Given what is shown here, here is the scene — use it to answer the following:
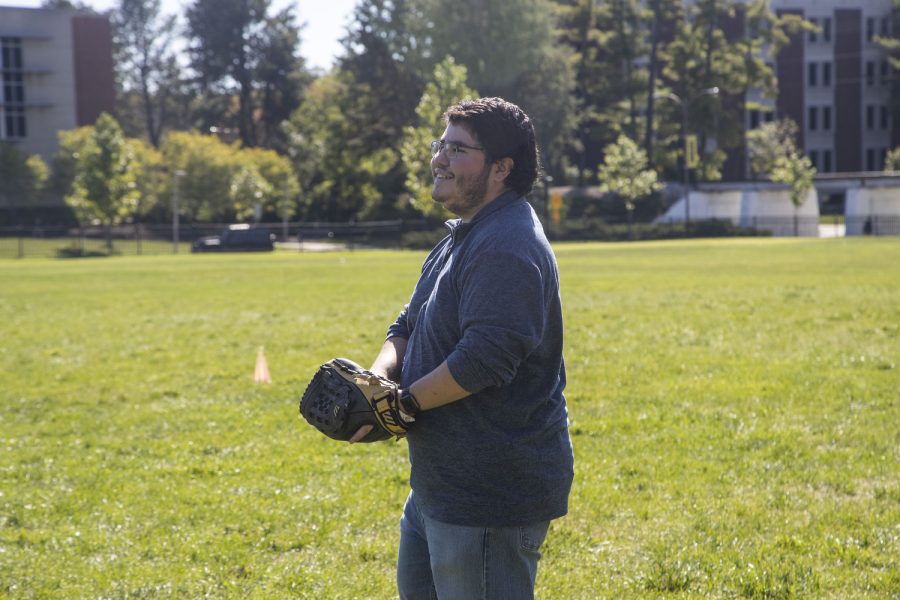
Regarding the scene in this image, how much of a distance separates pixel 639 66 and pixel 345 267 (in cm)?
5886

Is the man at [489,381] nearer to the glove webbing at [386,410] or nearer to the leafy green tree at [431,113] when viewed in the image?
the glove webbing at [386,410]

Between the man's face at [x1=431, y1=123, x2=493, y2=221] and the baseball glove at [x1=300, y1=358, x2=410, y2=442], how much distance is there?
0.62 metres

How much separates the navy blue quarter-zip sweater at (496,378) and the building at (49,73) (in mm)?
90785

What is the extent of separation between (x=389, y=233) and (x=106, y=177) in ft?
58.9

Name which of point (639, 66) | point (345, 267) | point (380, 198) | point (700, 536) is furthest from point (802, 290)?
point (639, 66)

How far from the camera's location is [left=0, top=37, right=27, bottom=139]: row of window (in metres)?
86.6

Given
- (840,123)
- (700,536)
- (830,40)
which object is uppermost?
(830,40)

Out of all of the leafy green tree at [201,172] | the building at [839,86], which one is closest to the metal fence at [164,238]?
the leafy green tree at [201,172]

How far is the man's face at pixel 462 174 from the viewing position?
130 inches

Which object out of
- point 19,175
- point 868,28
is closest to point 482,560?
point 19,175

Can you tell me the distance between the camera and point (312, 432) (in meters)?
8.48

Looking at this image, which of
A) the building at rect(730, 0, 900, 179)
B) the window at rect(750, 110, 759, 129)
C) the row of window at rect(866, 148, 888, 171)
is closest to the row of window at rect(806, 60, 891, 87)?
the building at rect(730, 0, 900, 179)

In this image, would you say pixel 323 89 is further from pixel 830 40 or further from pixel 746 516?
pixel 746 516

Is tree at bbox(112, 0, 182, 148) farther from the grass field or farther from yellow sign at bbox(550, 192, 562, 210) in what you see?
the grass field
